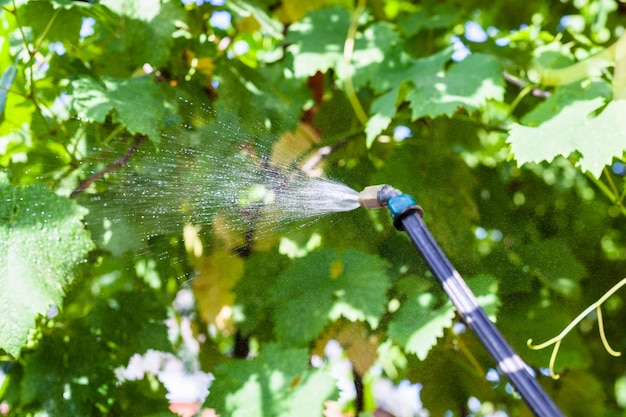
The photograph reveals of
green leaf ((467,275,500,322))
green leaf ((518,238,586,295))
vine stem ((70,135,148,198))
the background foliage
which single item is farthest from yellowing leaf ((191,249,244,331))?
green leaf ((518,238,586,295))

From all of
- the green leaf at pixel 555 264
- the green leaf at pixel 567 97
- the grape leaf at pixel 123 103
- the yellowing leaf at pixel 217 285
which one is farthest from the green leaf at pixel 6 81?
the green leaf at pixel 555 264

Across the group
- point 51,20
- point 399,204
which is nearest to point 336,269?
point 399,204

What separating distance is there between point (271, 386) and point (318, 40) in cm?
71

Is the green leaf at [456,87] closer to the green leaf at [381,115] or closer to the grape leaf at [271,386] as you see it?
the green leaf at [381,115]

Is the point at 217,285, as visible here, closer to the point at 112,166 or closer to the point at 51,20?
the point at 112,166

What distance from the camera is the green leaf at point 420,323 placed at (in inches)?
47.4

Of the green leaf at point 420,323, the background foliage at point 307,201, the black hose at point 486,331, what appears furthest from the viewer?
the background foliage at point 307,201

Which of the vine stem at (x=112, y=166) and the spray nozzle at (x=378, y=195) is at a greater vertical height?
the spray nozzle at (x=378, y=195)

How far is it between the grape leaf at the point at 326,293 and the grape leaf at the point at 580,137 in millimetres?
343

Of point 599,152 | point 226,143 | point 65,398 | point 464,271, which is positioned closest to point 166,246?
point 226,143

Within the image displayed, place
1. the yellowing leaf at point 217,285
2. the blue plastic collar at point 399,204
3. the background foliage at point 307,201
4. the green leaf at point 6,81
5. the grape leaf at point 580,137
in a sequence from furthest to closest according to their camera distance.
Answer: the yellowing leaf at point 217,285
the green leaf at point 6,81
the background foliage at point 307,201
the grape leaf at point 580,137
the blue plastic collar at point 399,204

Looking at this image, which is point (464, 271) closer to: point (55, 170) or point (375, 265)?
point (375, 265)

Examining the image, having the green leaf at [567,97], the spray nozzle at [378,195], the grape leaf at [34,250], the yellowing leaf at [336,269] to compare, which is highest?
the green leaf at [567,97]

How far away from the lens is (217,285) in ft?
5.12
